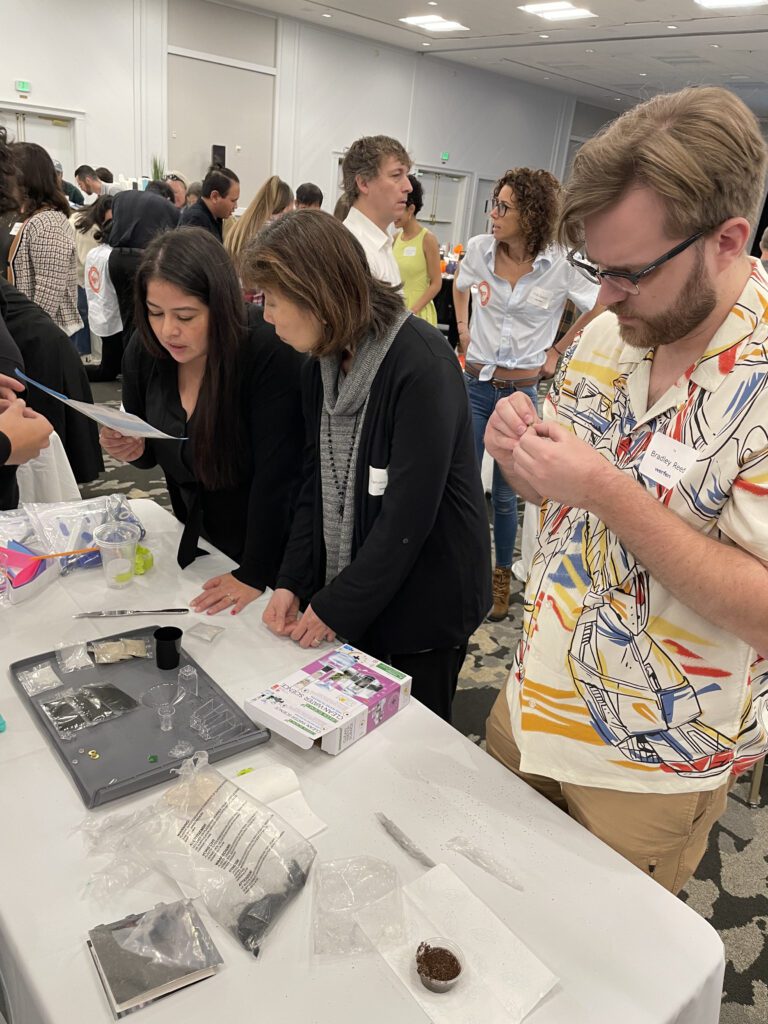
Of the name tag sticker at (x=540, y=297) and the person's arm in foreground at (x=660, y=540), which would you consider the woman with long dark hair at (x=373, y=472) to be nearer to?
the person's arm in foreground at (x=660, y=540)

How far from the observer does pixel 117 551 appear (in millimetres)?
1636

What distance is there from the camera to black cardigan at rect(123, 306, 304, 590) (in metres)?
1.68

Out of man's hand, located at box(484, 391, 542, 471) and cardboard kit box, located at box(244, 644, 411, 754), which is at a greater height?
man's hand, located at box(484, 391, 542, 471)

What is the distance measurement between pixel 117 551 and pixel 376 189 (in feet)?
6.46

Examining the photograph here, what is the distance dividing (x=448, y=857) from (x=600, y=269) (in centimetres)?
80

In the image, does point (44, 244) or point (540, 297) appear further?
point (44, 244)

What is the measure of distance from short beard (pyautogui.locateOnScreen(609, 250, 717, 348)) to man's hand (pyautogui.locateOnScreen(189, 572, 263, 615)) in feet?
3.16

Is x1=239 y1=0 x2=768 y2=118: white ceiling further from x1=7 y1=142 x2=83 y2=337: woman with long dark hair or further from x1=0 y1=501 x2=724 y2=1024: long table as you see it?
x1=0 y1=501 x2=724 y2=1024: long table

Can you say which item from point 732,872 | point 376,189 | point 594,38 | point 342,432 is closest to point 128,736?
point 342,432

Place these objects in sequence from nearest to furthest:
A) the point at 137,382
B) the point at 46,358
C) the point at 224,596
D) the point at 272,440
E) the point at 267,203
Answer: the point at 224,596
the point at 272,440
the point at 137,382
the point at 46,358
the point at 267,203

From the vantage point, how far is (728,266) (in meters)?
0.87

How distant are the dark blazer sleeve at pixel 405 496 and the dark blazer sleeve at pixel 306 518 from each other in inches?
6.9

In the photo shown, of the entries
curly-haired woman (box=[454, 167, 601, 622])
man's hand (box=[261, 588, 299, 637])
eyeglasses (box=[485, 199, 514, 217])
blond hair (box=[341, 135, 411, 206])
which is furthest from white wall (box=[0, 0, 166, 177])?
man's hand (box=[261, 588, 299, 637])

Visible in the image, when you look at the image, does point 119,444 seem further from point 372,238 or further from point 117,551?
point 372,238
